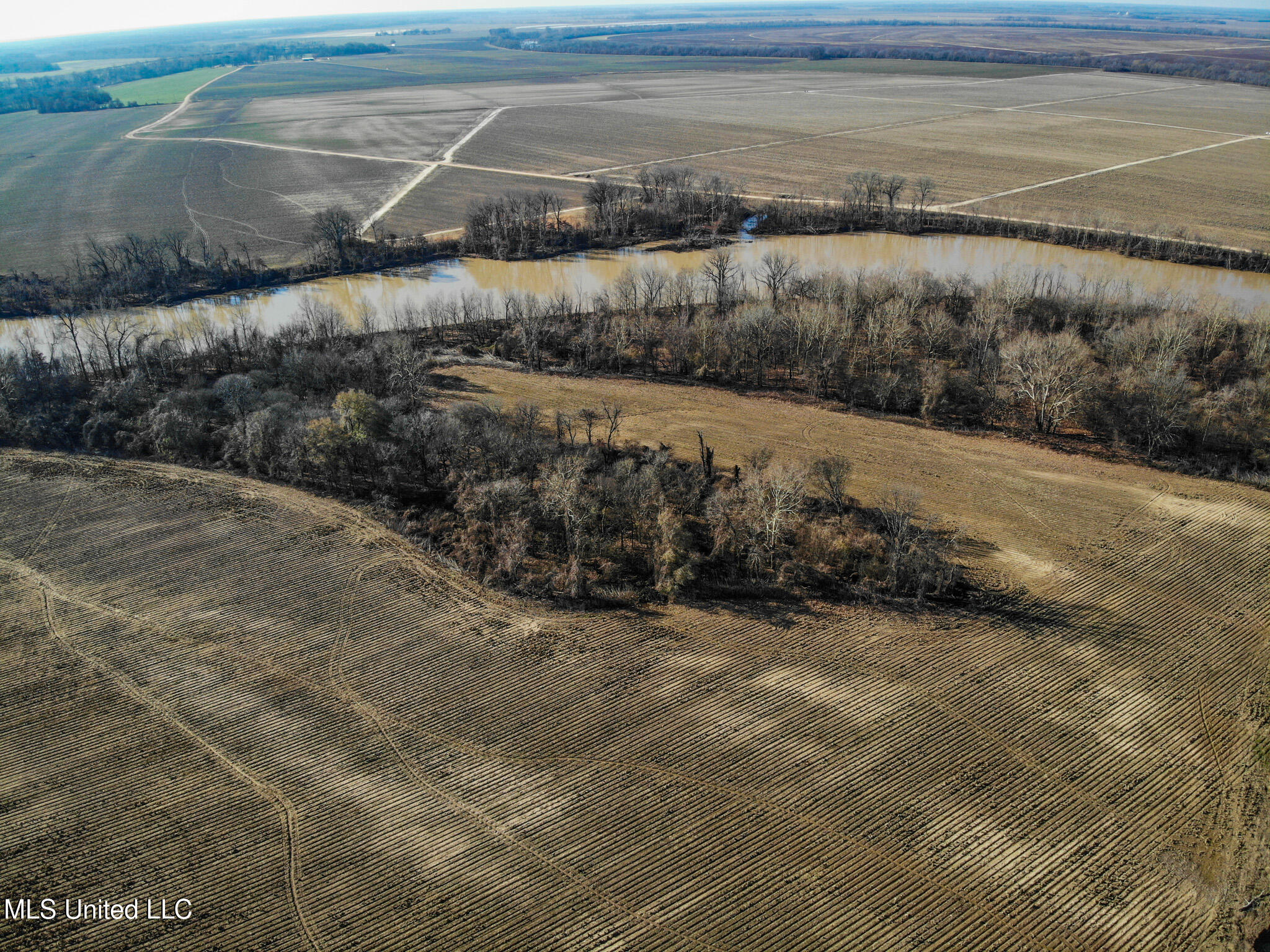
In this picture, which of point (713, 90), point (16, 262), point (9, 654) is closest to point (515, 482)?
point (9, 654)

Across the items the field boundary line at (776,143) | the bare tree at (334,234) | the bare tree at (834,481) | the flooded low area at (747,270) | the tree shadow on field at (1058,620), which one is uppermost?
the field boundary line at (776,143)

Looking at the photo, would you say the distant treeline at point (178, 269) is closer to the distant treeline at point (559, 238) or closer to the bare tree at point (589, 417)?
the distant treeline at point (559, 238)

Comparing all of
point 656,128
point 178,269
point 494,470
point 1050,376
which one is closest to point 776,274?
point 1050,376

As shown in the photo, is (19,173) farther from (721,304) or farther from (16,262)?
(721,304)

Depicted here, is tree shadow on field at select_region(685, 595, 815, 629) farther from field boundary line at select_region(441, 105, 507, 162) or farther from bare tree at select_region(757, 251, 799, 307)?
field boundary line at select_region(441, 105, 507, 162)

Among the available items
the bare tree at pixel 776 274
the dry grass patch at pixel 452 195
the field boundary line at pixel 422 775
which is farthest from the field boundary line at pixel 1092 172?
the field boundary line at pixel 422 775
